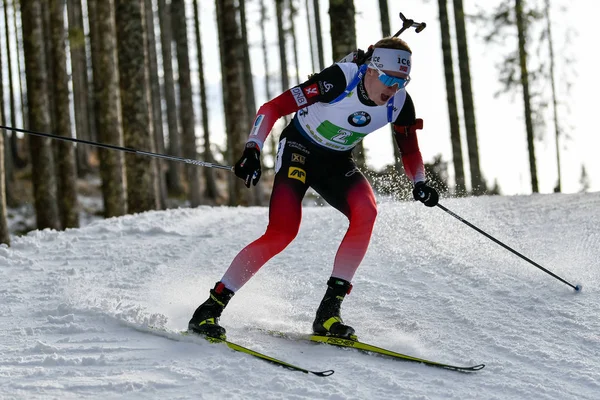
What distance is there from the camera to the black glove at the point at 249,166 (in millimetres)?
4180

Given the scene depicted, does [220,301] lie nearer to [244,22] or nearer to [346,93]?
[346,93]

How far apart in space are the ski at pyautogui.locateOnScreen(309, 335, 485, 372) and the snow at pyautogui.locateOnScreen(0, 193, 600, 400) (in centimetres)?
5

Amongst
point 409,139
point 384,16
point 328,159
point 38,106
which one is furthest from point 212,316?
point 384,16

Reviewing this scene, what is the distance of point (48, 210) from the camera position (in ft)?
43.9

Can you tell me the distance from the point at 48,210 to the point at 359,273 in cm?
914

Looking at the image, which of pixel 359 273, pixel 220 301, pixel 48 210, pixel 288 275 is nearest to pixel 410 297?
pixel 359 273

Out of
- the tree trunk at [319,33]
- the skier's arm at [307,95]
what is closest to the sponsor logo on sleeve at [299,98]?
the skier's arm at [307,95]

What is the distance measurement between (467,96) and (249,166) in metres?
11.0

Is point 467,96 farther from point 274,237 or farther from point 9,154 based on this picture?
point 9,154

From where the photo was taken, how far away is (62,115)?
1386cm

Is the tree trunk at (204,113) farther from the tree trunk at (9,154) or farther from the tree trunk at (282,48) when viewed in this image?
the tree trunk at (9,154)

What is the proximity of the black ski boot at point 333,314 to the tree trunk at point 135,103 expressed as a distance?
266 inches

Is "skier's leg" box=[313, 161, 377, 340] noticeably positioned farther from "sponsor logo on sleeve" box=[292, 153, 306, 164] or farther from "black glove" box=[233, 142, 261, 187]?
"black glove" box=[233, 142, 261, 187]

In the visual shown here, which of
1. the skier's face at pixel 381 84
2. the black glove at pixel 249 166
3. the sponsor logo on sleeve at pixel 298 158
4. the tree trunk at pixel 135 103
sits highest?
→ the tree trunk at pixel 135 103
